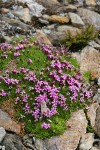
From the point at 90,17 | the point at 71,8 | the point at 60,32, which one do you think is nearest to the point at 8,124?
the point at 60,32

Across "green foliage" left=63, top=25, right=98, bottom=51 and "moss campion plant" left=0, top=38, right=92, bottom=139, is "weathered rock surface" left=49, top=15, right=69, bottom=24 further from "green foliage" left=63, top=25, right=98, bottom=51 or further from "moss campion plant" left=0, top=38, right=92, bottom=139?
"moss campion plant" left=0, top=38, right=92, bottom=139

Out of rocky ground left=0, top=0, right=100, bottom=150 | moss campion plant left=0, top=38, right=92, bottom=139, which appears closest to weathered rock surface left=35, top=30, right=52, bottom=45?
rocky ground left=0, top=0, right=100, bottom=150

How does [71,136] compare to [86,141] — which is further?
[71,136]

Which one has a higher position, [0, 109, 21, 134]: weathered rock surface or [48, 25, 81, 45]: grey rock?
[48, 25, 81, 45]: grey rock

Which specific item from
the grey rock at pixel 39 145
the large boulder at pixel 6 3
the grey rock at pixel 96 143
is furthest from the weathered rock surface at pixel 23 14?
the grey rock at pixel 96 143

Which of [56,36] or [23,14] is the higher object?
[23,14]

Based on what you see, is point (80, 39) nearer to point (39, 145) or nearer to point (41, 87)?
point (41, 87)

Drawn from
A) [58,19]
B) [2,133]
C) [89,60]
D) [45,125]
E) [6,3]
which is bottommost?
[45,125]
